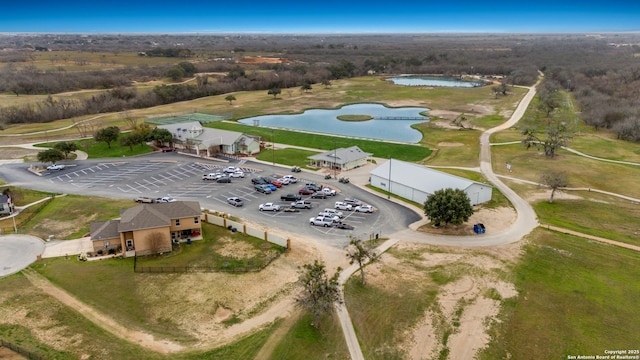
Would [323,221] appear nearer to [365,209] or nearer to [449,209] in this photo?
[365,209]

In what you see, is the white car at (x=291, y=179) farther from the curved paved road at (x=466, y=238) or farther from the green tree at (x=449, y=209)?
the green tree at (x=449, y=209)

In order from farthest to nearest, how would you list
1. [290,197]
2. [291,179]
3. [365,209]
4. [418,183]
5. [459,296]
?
[291,179] → [418,183] → [290,197] → [365,209] → [459,296]

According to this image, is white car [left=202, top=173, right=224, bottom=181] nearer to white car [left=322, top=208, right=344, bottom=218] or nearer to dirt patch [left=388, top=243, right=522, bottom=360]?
white car [left=322, top=208, right=344, bottom=218]

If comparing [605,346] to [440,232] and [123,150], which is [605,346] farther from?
[123,150]

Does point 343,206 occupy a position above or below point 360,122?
below

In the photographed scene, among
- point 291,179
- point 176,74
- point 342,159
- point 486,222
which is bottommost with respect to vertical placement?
point 486,222

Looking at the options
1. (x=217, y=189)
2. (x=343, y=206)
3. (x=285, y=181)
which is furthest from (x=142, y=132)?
(x=343, y=206)

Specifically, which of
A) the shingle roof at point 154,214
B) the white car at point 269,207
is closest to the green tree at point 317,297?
the shingle roof at point 154,214
